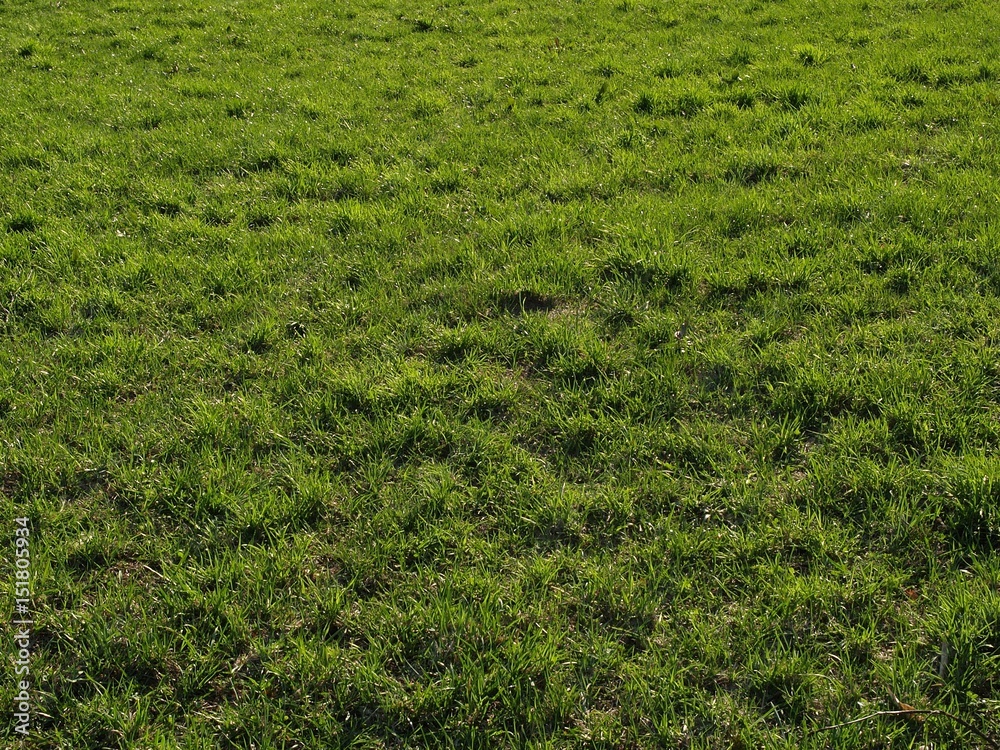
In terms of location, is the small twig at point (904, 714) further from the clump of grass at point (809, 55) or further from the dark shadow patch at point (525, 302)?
the clump of grass at point (809, 55)

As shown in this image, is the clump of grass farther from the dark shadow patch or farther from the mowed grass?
the dark shadow patch

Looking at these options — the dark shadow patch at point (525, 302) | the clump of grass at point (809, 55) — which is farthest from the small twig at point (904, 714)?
the clump of grass at point (809, 55)

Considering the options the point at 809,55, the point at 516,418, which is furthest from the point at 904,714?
the point at 809,55

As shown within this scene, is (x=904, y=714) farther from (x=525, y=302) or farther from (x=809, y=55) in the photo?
(x=809, y=55)

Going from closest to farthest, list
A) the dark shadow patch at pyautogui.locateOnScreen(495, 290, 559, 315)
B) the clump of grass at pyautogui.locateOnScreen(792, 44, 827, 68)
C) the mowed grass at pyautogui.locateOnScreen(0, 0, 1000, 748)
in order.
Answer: the mowed grass at pyautogui.locateOnScreen(0, 0, 1000, 748) → the dark shadow patch at pyautogui.locateOnScreen(495, 290, 559, 315) → the clump of grass at pyautogui.locateOnScreen(792, 44, 827, 68)

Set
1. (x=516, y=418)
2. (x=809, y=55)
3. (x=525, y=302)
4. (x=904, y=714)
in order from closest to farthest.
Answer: (x=904, y=714) < (x=516, y=418) < (x=525, y=302) < (x=809, y=55)

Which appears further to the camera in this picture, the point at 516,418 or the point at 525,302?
the point at 525,302

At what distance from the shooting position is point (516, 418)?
13.4ft

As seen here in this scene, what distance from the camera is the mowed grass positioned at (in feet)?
9.47

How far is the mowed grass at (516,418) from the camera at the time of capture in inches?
114

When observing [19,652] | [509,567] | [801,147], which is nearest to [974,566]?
[509,567]

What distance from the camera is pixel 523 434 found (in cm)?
398

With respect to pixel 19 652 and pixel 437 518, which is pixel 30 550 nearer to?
pixel 19 652

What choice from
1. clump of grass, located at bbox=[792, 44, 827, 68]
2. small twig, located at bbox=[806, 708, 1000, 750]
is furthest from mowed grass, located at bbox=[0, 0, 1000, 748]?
clump of grass, located at bbox=[792, 44, 827, 68]
